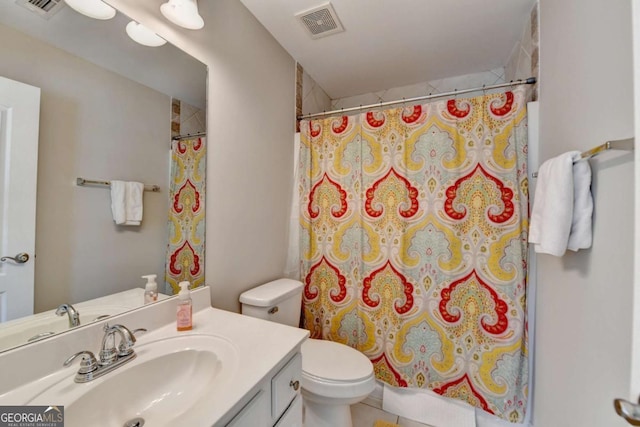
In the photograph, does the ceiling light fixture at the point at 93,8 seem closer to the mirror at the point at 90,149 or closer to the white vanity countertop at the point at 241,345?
the mirror at the point at 90,149

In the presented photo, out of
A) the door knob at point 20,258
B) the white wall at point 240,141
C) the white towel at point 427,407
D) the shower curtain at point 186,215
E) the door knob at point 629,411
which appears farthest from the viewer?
the white towel at point 427,407

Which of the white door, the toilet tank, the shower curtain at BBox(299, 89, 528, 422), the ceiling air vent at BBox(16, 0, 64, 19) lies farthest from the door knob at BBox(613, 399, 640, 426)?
the ceiling air vent at BBox(16, 0, 64, 19)

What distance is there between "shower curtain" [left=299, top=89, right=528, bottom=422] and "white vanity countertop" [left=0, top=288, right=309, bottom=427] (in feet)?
2.75

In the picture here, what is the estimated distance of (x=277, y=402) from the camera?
28.4 inches

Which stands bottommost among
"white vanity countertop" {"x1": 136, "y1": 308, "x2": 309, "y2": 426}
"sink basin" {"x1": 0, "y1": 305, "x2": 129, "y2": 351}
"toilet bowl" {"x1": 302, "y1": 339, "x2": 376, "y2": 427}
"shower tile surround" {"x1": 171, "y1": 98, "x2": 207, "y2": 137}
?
"toilet bowl" {"x1": 302, "y1": 339, "x2": 376, "y2": 427}

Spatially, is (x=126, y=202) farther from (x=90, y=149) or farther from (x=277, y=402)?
(x=277, y=402)

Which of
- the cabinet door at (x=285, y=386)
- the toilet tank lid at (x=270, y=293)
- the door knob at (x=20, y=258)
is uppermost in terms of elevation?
the door knob at (x=20, y=258)

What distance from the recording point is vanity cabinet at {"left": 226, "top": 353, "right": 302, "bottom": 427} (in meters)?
0.61

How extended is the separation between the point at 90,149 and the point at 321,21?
54.6 inches

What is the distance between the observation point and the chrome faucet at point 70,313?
0.71m

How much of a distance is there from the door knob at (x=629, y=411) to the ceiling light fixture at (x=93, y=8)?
1578mm

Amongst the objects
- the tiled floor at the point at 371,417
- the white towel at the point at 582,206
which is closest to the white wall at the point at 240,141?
the tiled floor at the point at 371,417

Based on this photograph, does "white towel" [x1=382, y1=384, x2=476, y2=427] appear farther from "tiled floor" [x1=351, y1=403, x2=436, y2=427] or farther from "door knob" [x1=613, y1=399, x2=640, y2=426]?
"door knob" [x1=613, y1=399, x2=640, y2=426]

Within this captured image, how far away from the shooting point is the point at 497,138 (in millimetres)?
1343
